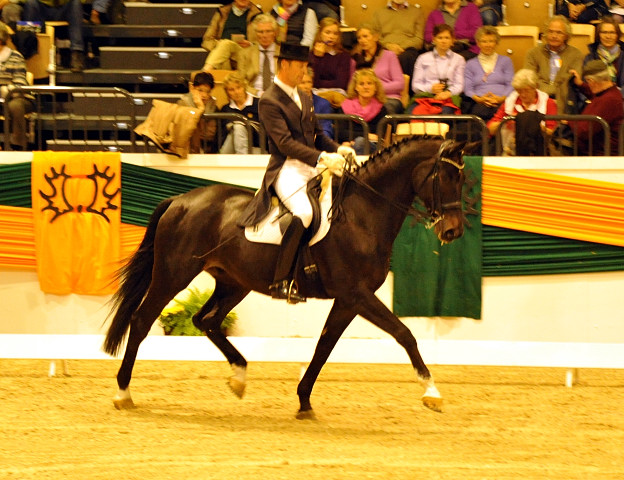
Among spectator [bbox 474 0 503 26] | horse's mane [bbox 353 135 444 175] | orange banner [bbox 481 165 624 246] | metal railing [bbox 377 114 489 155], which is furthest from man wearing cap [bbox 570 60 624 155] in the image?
horse's mane [bbox 353 135 444 175]

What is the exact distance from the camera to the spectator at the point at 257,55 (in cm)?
1096

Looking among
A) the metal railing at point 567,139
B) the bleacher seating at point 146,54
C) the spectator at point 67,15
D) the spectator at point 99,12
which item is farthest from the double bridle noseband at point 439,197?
the spectator at point 99,12

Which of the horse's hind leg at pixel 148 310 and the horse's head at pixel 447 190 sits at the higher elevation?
the horse's head at pixel 447 190

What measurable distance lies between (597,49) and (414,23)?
214 cm

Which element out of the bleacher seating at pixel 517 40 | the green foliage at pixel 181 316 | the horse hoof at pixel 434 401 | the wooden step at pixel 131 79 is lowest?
the green foliage at pixel 181 316

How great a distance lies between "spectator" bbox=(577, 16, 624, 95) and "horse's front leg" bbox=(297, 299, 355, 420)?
16.6 feet

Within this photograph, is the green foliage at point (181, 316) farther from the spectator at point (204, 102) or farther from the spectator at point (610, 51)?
the spectator at point (610, 51)

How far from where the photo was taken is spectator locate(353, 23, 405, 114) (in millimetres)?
10742

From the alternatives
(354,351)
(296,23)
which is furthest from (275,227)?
(296,23)

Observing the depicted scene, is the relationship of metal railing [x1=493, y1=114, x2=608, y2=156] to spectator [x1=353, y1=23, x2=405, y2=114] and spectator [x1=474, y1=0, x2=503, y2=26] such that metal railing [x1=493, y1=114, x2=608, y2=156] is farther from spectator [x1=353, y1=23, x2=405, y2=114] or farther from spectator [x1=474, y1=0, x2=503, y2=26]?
spectator [x1=474, y1=0, x2=503, y2=26]

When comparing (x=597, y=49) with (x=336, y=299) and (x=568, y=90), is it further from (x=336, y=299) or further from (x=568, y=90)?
(x=336, y=299)

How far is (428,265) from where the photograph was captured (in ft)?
32.1

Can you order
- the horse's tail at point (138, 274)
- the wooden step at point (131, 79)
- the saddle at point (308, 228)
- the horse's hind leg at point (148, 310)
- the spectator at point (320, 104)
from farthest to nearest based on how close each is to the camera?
the wooden step at point (131, 79) < the spectator at point (320, 104) < the horse's tail at point (138, 274) < the horse's hind leg at point (148, 310) < the saddle at point (308, 228)

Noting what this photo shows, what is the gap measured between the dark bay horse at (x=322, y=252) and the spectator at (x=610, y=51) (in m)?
4.66
